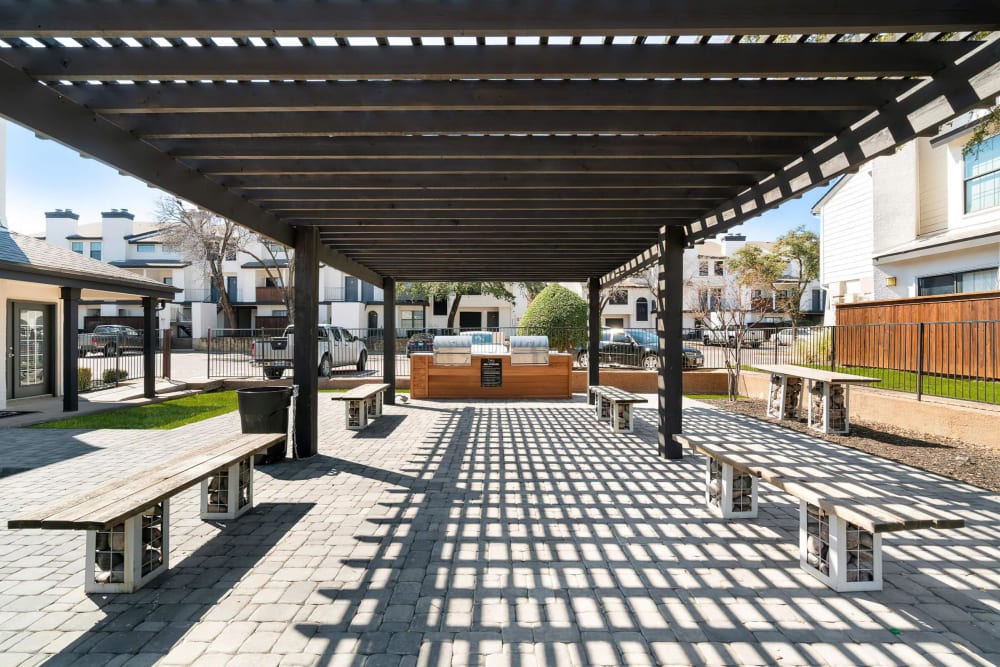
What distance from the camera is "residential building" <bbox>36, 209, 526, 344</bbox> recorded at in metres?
34.9

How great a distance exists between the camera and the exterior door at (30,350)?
1102 centimetres

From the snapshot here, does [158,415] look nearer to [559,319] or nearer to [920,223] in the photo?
[559,319]

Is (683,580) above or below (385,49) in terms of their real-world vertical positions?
below

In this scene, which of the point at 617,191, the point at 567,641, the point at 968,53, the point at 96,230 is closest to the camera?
the point at 567,641

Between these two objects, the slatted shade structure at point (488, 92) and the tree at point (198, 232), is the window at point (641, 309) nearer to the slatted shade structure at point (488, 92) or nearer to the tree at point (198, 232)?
the tree at point (198, 232)

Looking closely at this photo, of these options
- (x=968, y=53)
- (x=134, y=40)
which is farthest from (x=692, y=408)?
(x=134, y=40)

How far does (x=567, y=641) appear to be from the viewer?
2.69 meters

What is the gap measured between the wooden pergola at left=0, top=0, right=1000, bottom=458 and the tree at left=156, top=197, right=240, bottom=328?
2280 centimetres

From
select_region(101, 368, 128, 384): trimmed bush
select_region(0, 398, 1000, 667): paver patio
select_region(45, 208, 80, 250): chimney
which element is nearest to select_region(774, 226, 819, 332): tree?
select_region(0, 398, 1000, 667): paver patio

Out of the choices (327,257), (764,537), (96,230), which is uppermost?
(96,230)

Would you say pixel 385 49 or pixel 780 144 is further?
pixel 780 144

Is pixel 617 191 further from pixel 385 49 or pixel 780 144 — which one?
pixel 385 49

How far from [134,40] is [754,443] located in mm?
8362

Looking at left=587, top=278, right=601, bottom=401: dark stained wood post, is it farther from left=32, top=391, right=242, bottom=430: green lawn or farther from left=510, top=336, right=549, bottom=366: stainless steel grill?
left=32, top=391, right=242, bottom=430: green lawn
